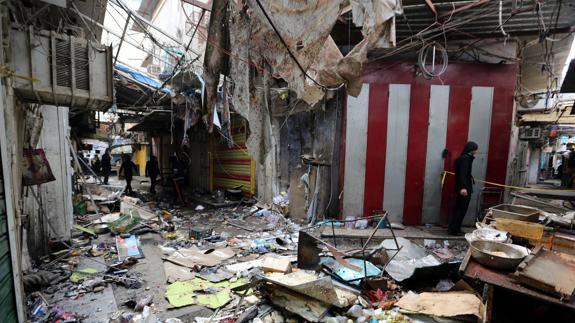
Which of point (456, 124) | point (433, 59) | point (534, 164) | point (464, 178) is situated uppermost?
point (433, 59)

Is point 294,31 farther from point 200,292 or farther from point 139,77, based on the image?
point 139,77

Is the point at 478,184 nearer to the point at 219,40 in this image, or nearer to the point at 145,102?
the point at 219,40

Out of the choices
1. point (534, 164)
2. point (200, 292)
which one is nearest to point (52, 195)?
point (200, 292)

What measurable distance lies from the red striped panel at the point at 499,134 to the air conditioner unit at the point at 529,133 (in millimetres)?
6908

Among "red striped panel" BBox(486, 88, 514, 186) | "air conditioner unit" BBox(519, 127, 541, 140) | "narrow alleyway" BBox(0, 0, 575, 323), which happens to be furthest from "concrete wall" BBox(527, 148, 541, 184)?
"red striped panel" BBox(486, 88, 514, 186)

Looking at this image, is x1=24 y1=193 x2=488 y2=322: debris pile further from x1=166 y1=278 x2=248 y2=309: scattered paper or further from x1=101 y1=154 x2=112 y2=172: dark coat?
x1=101 y1=154 x2=112 y2=172: dark coat

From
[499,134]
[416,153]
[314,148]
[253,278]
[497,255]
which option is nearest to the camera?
[497,255]

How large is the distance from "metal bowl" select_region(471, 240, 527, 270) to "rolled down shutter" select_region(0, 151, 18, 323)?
465 cm

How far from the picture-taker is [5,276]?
250 centimetres

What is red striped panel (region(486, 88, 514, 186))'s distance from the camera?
6.15 metres

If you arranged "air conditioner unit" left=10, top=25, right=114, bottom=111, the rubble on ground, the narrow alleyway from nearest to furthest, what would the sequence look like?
the narrow alleyway
"air conditioner unit" left=10, top=25, right=114, bottom=111
the rubble on ground

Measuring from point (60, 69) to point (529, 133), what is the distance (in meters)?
15.0

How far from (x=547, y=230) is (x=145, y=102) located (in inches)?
451

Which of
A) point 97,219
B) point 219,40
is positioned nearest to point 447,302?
point 219,40
